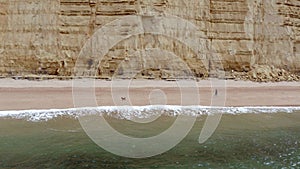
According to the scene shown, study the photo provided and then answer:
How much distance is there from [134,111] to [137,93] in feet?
6.75

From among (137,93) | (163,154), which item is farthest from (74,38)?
(163,154)

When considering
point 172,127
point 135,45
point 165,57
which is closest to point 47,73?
point 135,45

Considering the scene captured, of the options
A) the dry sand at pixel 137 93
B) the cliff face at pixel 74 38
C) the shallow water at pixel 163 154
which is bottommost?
the shallow water at pixel 163 154

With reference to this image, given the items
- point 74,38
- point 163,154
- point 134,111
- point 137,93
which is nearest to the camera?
point 163,154

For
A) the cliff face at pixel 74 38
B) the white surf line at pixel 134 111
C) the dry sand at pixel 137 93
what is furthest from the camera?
the cliff face at pixel 74 38

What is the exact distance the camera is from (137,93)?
13.5m

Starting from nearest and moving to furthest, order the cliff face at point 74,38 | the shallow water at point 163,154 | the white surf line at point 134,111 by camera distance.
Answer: the shallow water at point 163,154
the white surf line at point 134,111
the cliff face at point 74,38

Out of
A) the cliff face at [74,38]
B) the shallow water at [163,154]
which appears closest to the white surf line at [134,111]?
the shallow water at [163,154]

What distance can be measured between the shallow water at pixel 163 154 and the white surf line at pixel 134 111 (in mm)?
402

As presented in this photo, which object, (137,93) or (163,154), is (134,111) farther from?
(163,154)

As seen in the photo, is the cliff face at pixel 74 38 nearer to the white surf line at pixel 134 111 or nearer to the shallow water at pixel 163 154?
the white surf line at pixel 134 111

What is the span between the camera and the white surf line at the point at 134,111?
10.6 m

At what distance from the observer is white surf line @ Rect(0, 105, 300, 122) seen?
1055 cm

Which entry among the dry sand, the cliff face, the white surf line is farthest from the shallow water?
the cliff face
